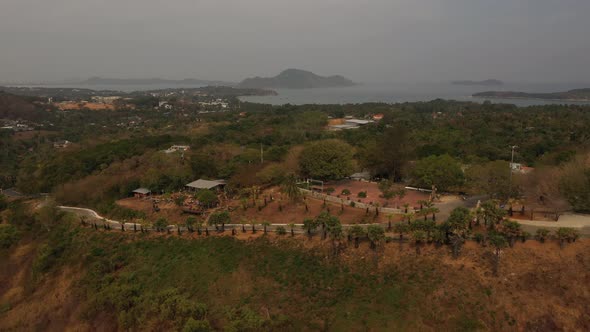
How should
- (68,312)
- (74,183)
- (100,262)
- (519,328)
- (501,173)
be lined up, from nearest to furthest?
(519,328) < (68,312) < (100,262) < (501,173) < (74,183)

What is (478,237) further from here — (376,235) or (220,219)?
(220,219)

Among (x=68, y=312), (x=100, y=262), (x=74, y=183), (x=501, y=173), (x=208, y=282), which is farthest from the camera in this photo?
(x=74, y=183)

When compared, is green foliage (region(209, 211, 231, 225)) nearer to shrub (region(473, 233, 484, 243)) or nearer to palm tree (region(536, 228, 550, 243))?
shrub (region(473, 233, 484, 243))

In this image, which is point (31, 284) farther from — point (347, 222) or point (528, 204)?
point (528, 204)

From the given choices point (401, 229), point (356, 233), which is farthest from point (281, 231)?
point (401, 229)

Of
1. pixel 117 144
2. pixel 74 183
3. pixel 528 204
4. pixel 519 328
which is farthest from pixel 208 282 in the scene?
pixel 117 144

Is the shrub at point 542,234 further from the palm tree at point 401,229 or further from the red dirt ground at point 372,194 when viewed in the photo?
the red dirt ground at point 372,194

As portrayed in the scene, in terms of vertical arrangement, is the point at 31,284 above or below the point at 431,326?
below

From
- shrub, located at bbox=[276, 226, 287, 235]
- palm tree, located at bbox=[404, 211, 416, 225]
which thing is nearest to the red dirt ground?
palm tree, located at bbox=[404, 211, 416, 225]
